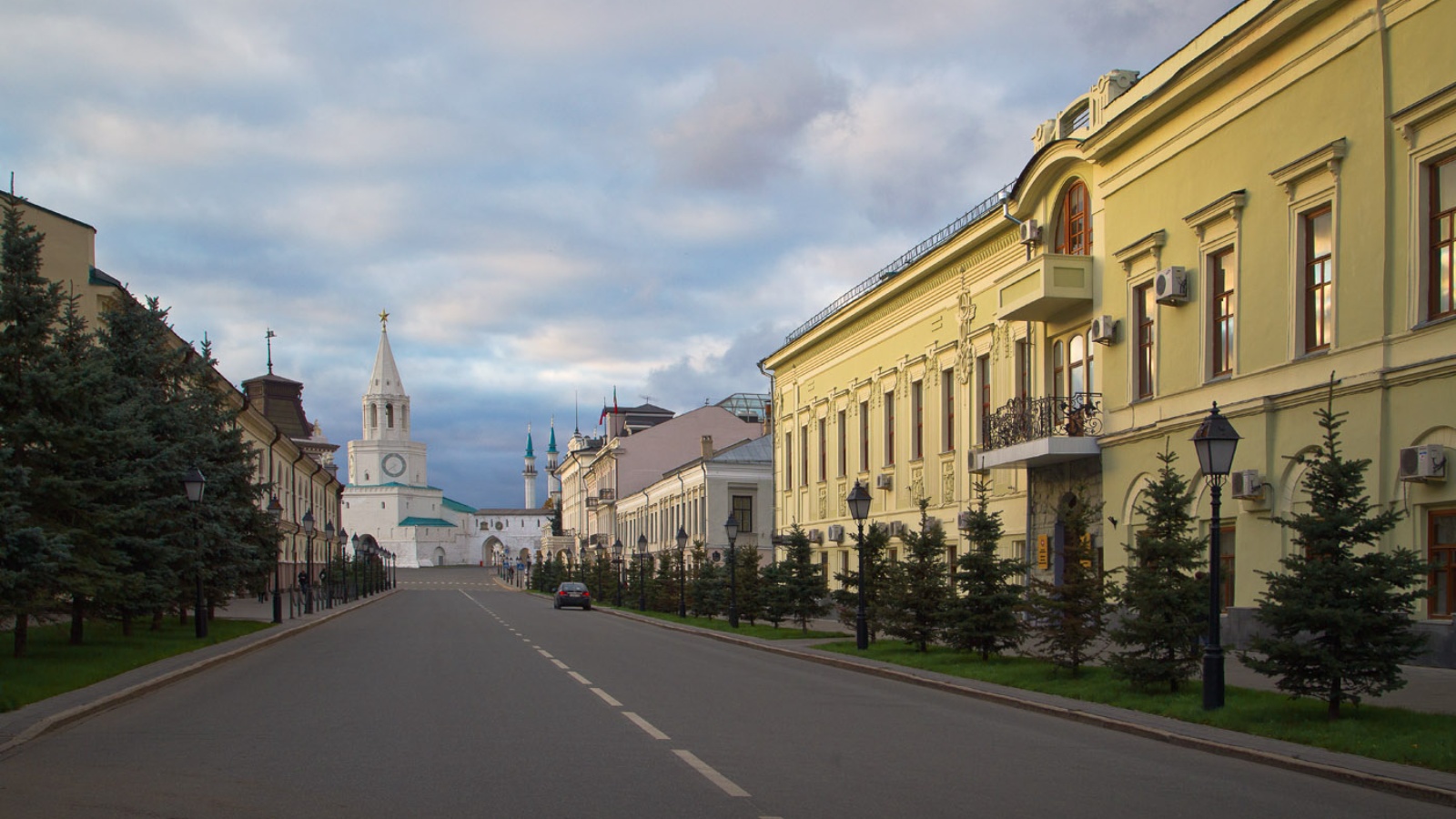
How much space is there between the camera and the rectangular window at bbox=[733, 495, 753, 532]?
67188 millimetres

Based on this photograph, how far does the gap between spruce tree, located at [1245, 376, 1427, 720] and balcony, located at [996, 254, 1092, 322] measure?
14885mm

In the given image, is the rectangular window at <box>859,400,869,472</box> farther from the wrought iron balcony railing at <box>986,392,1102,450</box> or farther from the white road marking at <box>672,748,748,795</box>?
the white road marking at <box>672,748,748,795</box>

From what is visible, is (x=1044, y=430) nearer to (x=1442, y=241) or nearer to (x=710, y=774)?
(x=1442, y=241)

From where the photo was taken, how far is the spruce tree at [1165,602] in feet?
48.1

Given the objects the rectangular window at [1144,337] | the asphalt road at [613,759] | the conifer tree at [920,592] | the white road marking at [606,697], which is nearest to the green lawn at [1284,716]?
the asphalt road at [613,759]

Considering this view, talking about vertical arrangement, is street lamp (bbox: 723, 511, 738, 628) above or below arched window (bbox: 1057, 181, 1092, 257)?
below

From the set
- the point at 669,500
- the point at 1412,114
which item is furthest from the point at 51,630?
the point at 669,500

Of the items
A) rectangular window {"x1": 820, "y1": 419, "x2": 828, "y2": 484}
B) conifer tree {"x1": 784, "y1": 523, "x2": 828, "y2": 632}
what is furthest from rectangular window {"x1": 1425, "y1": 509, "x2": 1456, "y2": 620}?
rectangular window {"x1": 820, "y1": 419, "x2": 828, "y2": 484}

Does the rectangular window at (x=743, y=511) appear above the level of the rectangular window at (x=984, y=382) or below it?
below

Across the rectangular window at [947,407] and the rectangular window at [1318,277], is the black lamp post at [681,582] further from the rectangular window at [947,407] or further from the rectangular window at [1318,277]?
the rectangular window at [1318,277]

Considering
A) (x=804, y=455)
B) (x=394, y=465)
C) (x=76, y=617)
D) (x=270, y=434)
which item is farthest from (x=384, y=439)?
(x=76, y=617)

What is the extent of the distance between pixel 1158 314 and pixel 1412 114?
7441mm

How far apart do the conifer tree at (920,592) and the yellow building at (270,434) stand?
17.0 metres

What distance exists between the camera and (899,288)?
37.2 m
